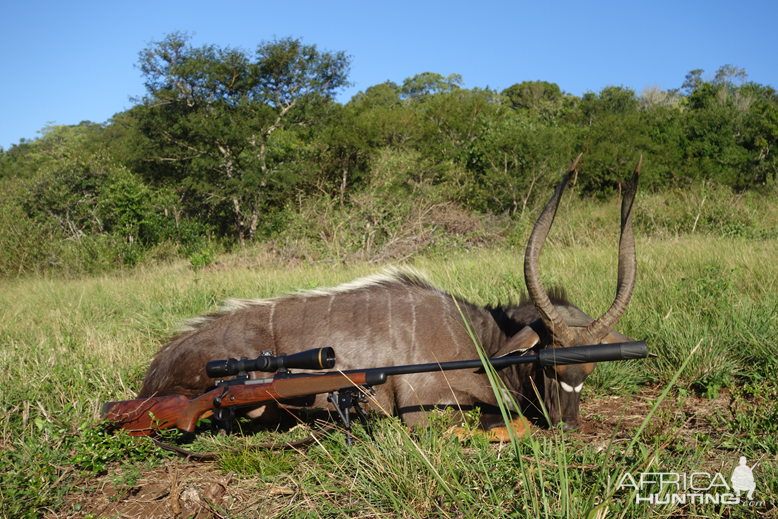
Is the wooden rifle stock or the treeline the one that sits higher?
the treeline

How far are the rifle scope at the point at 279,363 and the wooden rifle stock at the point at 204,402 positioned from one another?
3.1 inches

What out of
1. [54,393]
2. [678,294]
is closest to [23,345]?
[54,393]

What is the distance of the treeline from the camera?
12039mm

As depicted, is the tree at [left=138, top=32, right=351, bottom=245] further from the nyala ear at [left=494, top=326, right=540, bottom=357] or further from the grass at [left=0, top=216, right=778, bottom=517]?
the nyala ear at [left=494, top=326, right=540, bottom=357]

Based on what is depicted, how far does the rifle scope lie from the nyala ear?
1.02 m

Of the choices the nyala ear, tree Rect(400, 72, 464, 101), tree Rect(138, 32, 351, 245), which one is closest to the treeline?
tree Rect(138, 32, 351, 245)

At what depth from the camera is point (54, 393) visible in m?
3.68

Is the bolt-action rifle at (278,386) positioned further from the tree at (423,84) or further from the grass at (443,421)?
the tree at (423,84)

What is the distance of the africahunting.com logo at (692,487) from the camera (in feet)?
6.98

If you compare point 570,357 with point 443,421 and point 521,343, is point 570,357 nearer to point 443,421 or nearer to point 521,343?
point 521,343

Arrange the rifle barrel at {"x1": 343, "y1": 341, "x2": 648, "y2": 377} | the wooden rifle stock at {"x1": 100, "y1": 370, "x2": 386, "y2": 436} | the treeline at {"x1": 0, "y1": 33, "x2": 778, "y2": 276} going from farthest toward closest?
the treeline at {"x1": 0, "y1": 33, "x2": 778, "y2": 276} < the wooden rifle stock at {"x1": 100, "y1": 370, "x2": 386, "y2": 436} < the rifle barrel at {"x1": 343, "y1": 341, "x2": 648, "y2": 377}

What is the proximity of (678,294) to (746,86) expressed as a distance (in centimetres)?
2482

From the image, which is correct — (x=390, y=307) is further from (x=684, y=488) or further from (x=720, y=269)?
(x=720, y=269)

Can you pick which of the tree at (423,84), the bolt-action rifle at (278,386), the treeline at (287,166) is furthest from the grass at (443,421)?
the tree at (423,84)
